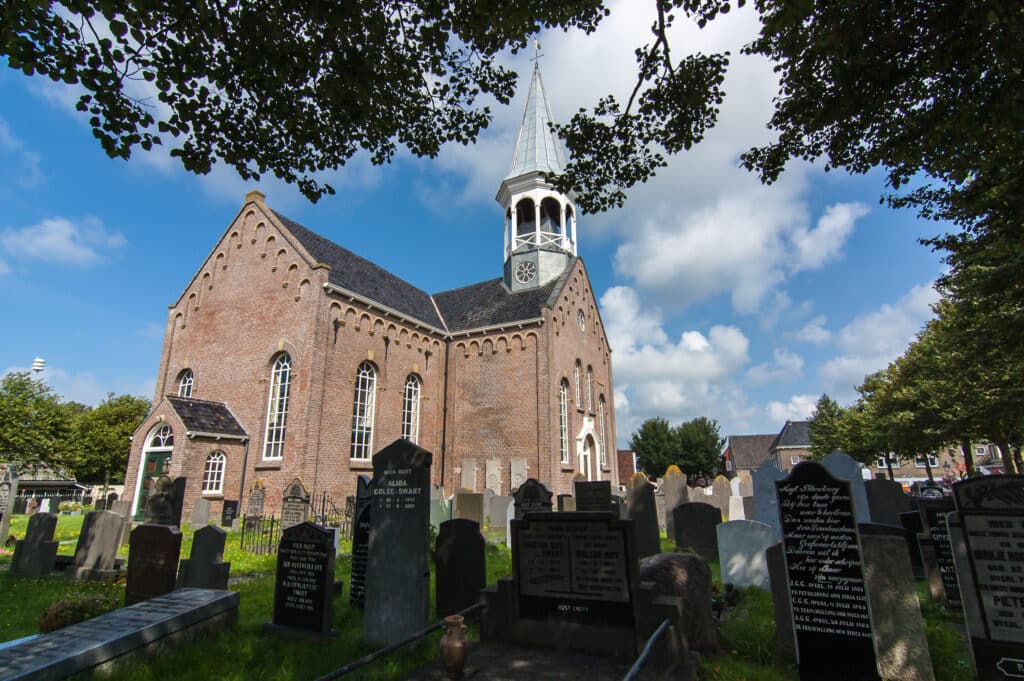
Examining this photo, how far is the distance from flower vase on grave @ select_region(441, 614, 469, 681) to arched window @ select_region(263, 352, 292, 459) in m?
14.8

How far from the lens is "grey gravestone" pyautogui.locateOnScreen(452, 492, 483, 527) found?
14.4 m

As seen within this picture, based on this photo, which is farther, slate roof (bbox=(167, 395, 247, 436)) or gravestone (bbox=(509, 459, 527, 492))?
gravestone (bbox=(509, 459, 527, 492))

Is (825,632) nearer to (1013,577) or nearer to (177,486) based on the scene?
(1013,577)

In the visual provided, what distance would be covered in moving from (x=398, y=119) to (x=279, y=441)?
14299mm

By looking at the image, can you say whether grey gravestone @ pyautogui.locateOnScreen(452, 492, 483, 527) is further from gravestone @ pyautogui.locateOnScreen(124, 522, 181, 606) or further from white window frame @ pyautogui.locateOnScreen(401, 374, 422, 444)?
gravestone @ pyautogui.locateOnScreen(124, 522, 181, 606)

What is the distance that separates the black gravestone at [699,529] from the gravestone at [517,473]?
35.6 feet

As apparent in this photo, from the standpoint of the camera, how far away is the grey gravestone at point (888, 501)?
1134 centimetres

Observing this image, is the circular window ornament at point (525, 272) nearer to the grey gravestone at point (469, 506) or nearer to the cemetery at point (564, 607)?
the grey gravestone at point (469, 506)

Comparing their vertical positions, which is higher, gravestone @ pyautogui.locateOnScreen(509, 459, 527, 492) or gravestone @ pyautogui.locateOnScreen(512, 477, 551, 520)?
gravestone @ pyautogui.locateOnScreen(509, 459, 527, 492)

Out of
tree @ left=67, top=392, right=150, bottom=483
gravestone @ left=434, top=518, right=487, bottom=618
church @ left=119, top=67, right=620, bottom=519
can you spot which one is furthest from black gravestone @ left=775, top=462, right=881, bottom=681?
tree @ left=67, top=392, right=150, bottom=483

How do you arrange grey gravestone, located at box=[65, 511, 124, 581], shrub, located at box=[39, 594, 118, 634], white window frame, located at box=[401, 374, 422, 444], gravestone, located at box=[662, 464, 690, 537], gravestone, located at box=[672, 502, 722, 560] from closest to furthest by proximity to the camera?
shrub, located at box=[39, 594, 118, 634] < grey gravestone, located at box=[65, 511, 124, 581] < gravestone, located at box=[672, 502, 722, 560] < gravestone, located at box=[662, 464, 690, 537] < white window frame, located at box=[401, 374, 422, 444]

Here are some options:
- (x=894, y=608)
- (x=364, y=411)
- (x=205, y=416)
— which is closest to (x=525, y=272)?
(x=364, y=411)

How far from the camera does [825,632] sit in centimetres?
457

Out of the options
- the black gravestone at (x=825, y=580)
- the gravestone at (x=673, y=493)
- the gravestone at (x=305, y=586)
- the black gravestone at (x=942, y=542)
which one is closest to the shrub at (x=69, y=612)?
the gravestone at (x=305, y=586)
